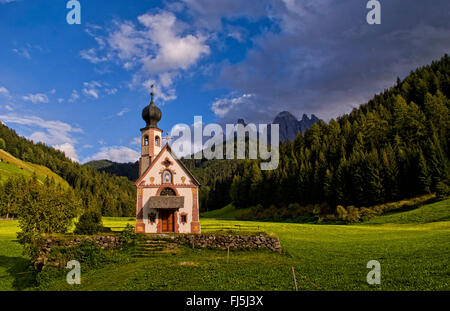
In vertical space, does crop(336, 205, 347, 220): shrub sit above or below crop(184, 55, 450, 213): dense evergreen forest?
below

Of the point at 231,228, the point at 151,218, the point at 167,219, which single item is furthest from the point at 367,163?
the point at 151,218

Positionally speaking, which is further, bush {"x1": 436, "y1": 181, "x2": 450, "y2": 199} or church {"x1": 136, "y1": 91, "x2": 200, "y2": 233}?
bush {"x1": 436, "y1": 181, "x2": 450, "y2": 199}

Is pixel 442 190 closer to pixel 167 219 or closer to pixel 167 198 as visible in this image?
pixel 167 219

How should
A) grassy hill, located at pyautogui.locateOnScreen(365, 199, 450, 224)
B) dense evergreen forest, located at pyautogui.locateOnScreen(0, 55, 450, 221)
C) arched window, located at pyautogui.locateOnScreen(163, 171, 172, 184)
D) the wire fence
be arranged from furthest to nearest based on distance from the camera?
dense evergreen forest, located at pyautogui.locateOnScreen(0, 55, 450, 221) < grassy hill, located at pyautogui.locateOnScreen(365, 199, 450, 224) < the wire fence < arched window, located at pyautogui.locateOnScreen(163, 171, 172, 184)

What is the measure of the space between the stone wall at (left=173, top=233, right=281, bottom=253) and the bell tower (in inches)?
491

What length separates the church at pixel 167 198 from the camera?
104ft

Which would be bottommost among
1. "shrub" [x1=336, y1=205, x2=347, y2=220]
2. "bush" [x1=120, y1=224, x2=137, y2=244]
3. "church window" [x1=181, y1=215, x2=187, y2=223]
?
"shrub" [x1=336, y1=205, x2=347, y2=220]

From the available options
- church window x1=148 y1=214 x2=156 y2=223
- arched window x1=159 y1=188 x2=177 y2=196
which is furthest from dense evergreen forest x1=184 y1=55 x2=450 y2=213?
church window x1=148 y1=214 x2=156 y2=223

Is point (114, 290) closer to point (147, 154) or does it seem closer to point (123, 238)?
point (123, 238)

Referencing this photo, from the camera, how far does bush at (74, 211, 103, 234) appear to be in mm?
26578

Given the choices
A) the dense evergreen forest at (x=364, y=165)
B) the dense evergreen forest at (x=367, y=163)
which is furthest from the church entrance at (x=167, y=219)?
the dense evergreen forest at (x=367, y=163)

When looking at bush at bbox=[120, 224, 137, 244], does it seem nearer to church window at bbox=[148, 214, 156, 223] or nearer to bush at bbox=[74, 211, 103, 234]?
bush at bbox=[74, 211, 103, 234]
